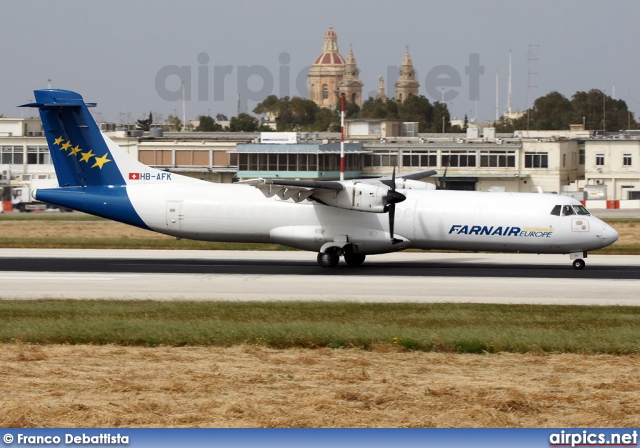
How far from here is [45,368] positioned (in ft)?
54.2

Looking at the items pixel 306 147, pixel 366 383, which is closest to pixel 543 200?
pixel 366 383

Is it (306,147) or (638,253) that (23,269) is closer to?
(638,253)

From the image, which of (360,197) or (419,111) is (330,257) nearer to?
(360,197)

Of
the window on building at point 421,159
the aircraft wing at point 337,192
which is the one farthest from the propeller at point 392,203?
the window on building at point 421,159

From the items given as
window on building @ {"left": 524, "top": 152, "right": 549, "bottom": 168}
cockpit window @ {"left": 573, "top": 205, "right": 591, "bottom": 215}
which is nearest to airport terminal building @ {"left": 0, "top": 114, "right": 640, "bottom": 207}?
window on building @ {"left": 524, "top": 152, "right": 549, "bottom": 168}

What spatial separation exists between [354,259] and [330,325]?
529 inches

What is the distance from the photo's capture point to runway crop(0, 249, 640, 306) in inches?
1033

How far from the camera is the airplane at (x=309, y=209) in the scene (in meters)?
31.9

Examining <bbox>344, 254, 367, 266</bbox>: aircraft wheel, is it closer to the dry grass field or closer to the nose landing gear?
the nose landing gear

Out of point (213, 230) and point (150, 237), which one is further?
point (150, 237)

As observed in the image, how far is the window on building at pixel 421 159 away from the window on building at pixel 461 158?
109 cm

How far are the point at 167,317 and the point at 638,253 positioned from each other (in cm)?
2608

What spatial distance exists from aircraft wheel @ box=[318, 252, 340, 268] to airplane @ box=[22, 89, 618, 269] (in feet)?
0.12

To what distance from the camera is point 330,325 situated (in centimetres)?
2075
